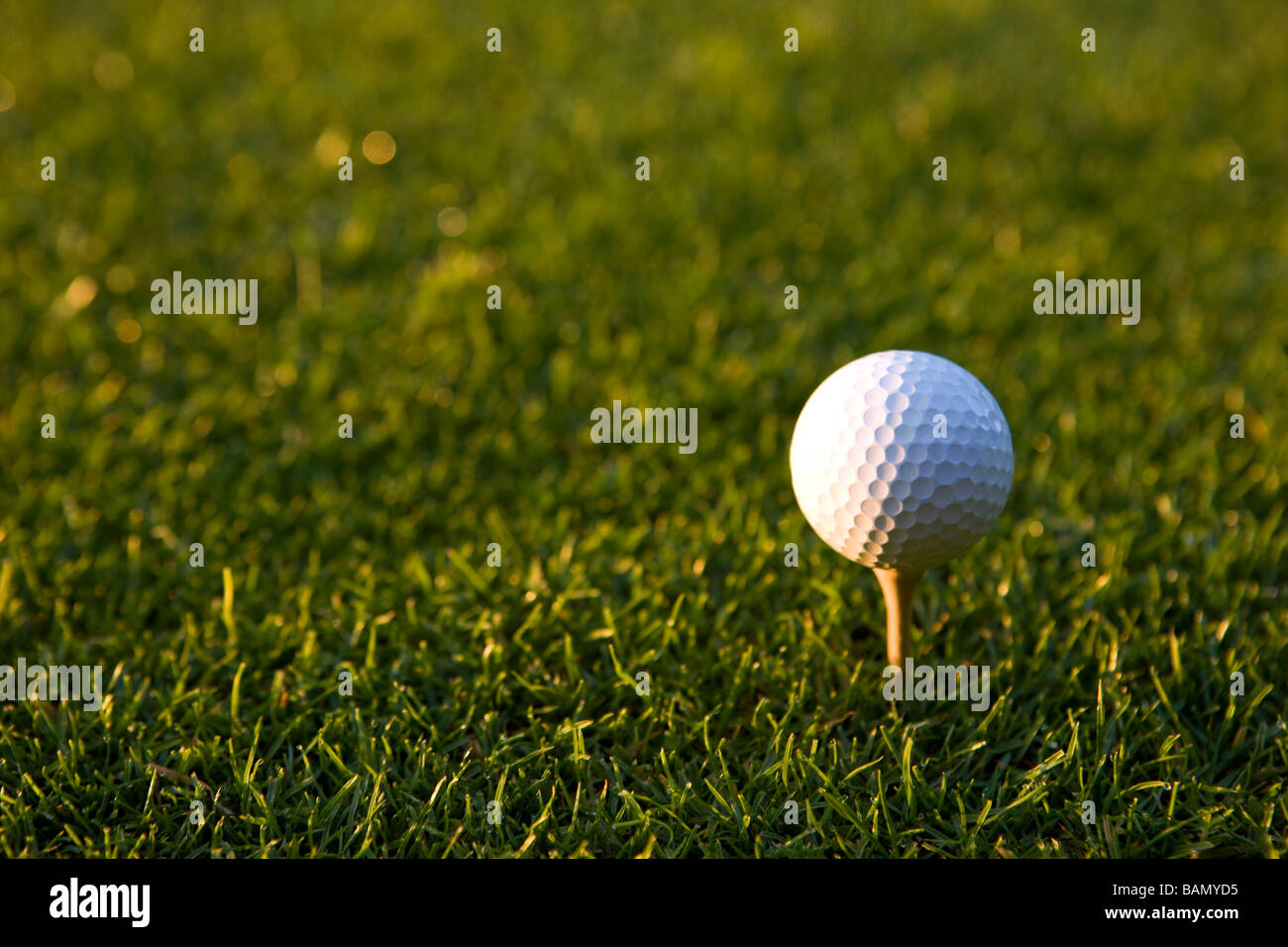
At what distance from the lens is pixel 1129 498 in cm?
351

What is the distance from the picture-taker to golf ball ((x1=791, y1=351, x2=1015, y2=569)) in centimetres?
246

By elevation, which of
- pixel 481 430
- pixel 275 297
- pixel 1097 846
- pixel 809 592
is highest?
pixel 275 297

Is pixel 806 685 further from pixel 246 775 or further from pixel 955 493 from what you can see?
pixel 246 775

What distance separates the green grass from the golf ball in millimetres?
497

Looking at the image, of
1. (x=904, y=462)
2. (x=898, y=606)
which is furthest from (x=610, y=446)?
(x=904, y=462)

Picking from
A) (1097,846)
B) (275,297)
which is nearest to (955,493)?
(1097,846)

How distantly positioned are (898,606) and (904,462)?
45cm

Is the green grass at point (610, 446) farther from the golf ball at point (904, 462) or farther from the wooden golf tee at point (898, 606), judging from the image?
the golf ball at point (904, 462)

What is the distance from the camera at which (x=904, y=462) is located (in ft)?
8.11

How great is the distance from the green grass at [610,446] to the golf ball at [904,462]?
1.63 ft

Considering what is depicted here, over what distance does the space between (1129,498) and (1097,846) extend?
1.49 metres

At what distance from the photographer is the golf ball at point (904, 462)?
2.46 meters

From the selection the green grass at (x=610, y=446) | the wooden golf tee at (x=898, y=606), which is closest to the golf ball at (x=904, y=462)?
the wooden golf tee at (x=898, y=606)

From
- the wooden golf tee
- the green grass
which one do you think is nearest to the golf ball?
the wooden golf tee
